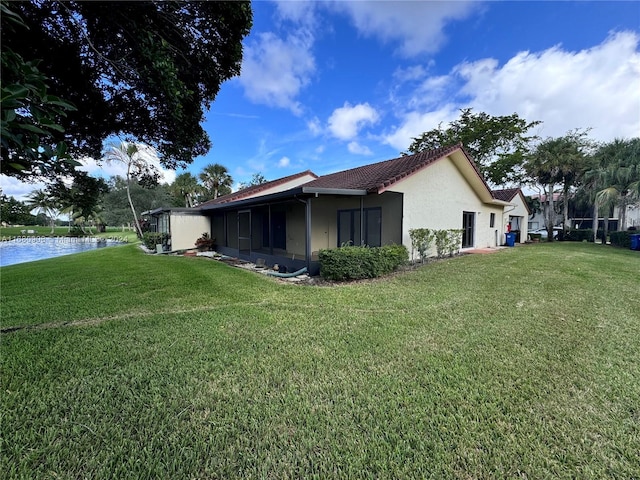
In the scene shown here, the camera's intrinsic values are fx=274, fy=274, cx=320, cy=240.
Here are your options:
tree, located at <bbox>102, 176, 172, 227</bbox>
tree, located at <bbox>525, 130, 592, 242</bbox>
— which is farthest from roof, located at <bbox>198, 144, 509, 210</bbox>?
tree, located at <bbox>102, 176, 172, 227</bbox>

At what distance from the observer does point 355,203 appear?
11789 mm

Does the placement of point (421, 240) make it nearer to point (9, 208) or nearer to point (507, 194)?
point (507, 194)

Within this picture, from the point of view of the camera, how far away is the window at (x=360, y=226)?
11.4 m

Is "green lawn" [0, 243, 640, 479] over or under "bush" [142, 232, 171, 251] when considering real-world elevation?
under

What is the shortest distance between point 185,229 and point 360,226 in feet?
37.2

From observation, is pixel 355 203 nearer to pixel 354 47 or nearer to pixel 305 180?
pixel 354 47

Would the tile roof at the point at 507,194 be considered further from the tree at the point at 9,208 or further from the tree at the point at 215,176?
the tree at the point at 215,176

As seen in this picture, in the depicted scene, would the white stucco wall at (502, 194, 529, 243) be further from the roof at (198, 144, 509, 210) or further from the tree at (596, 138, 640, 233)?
the roof at (198, 144, 509, 210)

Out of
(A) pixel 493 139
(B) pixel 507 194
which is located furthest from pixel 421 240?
(A) pixel 493 139

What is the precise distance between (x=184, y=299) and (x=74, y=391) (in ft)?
11.4

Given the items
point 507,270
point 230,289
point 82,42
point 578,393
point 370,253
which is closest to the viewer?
point 578,393

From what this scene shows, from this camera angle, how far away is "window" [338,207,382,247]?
1139cm

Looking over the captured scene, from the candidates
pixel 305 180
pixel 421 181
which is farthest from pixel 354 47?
pixel 305 180

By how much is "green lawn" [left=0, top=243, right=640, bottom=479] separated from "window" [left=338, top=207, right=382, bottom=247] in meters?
5.88
